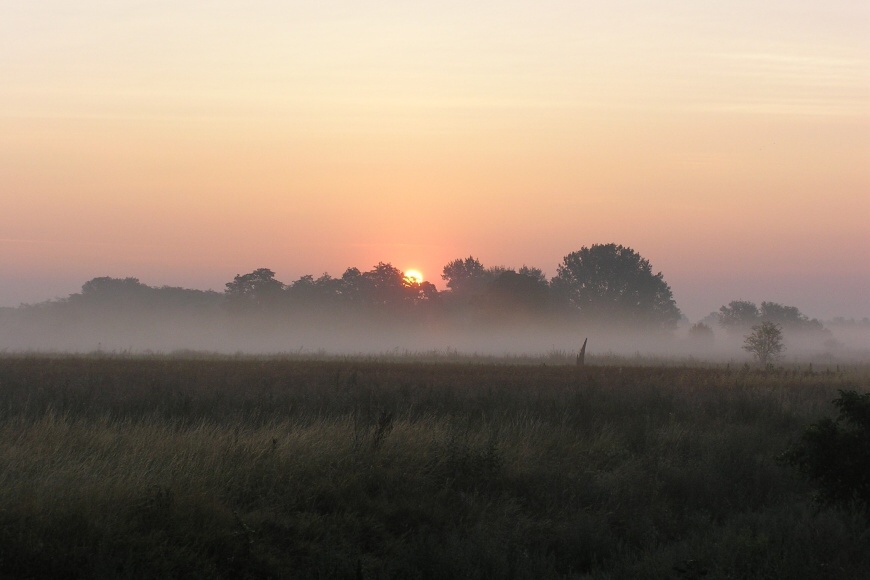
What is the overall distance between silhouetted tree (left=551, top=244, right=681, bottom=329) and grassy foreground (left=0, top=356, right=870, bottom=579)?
84342 mm

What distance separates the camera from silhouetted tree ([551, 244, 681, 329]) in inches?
3971

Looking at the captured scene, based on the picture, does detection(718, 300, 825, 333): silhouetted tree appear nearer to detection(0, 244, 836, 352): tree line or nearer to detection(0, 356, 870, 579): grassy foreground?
detection(0, 244, 836, 352): tree line

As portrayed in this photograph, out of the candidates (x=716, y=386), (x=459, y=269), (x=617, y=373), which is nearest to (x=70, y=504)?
(x=716, y=386)

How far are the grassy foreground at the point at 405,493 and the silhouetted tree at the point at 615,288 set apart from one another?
84342mm

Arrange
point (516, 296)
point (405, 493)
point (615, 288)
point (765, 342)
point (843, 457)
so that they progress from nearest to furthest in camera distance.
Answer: point (843, 457)
point (405, 493)
point (765, 342)
point (516, 296)
point (615, 288)

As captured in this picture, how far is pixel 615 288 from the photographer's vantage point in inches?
4028

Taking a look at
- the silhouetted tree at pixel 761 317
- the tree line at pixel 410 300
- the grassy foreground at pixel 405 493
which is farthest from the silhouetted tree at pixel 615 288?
the grassy foreground at pixel 405 493

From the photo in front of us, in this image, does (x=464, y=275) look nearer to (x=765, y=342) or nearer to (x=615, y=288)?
(x=615, y=288)

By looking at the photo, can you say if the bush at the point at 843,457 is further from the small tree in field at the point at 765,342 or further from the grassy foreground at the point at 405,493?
the small tree in field at the point at 765,342

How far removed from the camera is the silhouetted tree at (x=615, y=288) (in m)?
101

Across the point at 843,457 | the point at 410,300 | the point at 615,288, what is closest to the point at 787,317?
the point at 615,288

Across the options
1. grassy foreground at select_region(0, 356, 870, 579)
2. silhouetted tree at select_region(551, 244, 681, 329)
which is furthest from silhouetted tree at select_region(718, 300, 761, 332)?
grassy foreground at select_region(0, 356, 870, 579)

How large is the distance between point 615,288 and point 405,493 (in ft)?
310

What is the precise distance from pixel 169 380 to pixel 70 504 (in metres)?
12.9
